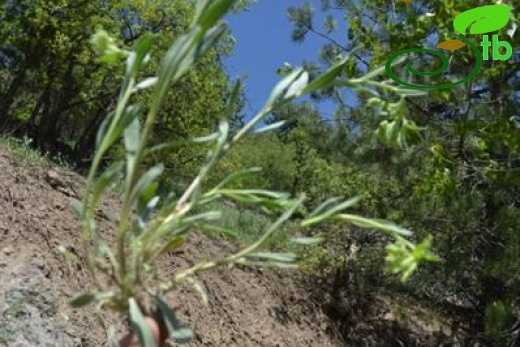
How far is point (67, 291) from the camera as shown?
473 centimetres

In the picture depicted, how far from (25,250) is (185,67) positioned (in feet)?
13.2

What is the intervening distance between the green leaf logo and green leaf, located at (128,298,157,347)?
2.55m

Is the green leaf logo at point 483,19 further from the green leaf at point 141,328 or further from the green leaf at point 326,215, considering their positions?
the green leaf at point 141,328

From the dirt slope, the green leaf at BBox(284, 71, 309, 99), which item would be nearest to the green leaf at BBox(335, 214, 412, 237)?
the green leaf at BBox(284, 71, 309, 99)

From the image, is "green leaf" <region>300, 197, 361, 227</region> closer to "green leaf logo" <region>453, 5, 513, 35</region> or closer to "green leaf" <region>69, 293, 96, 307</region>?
"green leaf" <region>69, 293, 96, 307</region>

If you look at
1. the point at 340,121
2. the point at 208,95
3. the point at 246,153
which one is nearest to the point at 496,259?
the point at 340,121

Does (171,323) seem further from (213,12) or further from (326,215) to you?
(213,12)

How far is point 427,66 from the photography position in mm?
5449

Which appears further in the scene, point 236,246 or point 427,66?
point 236,246

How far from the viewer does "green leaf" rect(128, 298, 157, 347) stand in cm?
90

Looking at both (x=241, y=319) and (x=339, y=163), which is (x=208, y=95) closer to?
(x=339, y=163)

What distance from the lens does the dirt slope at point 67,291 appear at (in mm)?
4371

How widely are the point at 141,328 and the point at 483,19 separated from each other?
2.86 meters
